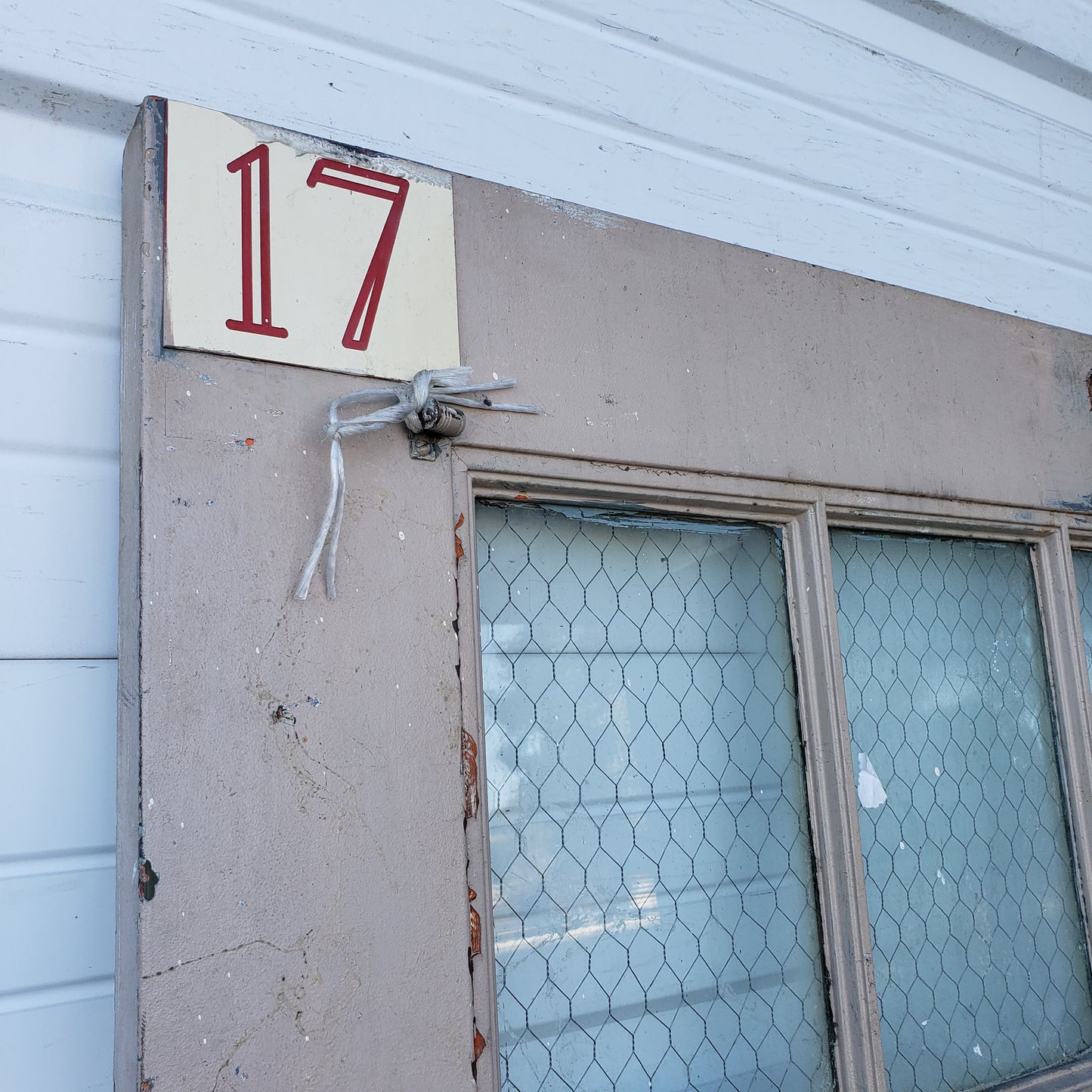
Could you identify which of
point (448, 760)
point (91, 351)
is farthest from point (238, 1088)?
point (91, 351)

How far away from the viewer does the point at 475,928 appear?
3.59ft

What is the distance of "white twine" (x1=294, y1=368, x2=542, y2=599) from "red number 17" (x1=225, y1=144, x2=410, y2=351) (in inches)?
3.0

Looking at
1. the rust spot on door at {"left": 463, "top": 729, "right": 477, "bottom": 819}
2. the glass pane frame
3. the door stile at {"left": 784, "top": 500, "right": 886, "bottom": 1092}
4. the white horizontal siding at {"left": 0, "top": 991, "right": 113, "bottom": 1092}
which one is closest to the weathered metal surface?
the glass pane frame

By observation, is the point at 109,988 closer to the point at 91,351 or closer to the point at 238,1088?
the point at 238,1088

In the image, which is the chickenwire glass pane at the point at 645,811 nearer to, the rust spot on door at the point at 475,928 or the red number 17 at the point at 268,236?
the rust spot on door at the point at 475,928

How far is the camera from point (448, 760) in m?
1.09

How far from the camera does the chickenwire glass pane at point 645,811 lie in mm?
1282

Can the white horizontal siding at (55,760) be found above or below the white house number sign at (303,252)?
below

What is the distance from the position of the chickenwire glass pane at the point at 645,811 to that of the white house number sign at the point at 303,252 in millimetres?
295

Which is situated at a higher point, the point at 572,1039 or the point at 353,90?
the point at 353,90

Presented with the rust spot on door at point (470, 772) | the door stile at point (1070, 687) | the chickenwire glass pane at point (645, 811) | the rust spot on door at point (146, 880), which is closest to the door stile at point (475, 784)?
the rust spot on door at point (470, 772)

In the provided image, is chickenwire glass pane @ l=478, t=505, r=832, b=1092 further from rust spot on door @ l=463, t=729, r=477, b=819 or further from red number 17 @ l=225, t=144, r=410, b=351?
red number 17 @ l=225, t=144, r=410, b=351

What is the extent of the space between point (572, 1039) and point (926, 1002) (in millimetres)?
645

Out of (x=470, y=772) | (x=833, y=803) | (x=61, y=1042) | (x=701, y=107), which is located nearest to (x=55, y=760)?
(x=61, y=1042)
